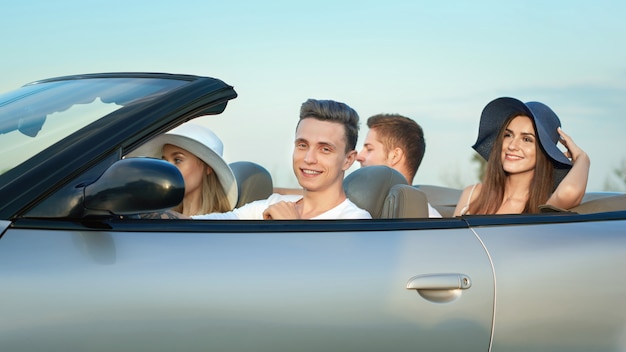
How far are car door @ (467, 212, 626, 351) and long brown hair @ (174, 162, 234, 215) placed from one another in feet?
3.83

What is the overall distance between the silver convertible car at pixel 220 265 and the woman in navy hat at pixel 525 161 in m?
0.64

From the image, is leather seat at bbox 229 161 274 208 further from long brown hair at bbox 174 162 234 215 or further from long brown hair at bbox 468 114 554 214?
long brown hair at bbox 468 114 554 214

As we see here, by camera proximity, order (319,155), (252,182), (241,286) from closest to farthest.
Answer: (241,286) < (319,155) < (252,182)

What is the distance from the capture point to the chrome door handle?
231 cm

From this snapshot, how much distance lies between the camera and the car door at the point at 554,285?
7.84ft

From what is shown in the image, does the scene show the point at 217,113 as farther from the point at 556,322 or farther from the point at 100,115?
the point at 556,322

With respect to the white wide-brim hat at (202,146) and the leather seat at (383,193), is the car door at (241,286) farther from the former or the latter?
the white wide-brim hat at (202,146)

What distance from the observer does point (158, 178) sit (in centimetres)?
203

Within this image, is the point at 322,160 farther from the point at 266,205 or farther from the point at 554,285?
the point at 554,285

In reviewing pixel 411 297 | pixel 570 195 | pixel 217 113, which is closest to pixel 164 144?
pixel 217 113

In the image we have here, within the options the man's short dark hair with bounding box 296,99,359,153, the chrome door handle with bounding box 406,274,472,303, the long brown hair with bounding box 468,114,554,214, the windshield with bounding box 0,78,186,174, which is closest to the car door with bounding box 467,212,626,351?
the chrome door handle with bounding box 406,274,472,303

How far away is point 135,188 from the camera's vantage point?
79.3 inches

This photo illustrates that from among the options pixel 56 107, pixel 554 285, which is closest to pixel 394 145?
pixel 554 285

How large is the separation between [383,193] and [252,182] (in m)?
0.75
